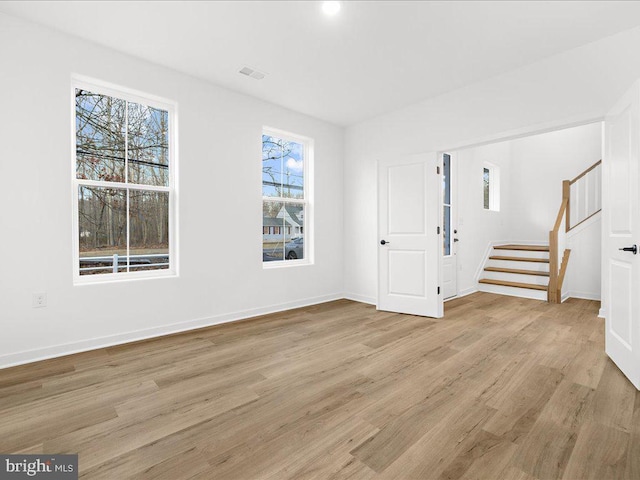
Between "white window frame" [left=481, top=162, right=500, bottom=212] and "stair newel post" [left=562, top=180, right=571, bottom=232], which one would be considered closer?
"stair newel post" [left=562, top=180, right=571, bottom=232]

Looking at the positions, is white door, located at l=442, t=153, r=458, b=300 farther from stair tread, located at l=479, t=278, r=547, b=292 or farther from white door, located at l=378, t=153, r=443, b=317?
white door, located at l=378, t=153, r=443, b=317

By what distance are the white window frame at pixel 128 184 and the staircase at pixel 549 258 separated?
5192mm

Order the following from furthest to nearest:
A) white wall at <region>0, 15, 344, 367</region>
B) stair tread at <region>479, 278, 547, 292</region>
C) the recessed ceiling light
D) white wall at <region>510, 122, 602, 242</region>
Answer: white wall at <region>510, 122, 602, 242</region> < stair tread at <region>479, 278, 547, 292</region> < white wall at <region>0, 15, 344, 367</region> < the recessed ceiling light

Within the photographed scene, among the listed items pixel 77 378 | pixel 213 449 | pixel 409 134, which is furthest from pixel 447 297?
pixel 77 378

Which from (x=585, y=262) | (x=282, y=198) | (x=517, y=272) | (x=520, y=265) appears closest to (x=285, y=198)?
(x=282, y=198)

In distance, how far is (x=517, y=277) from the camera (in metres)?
5.45

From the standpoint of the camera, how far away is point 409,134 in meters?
4.24

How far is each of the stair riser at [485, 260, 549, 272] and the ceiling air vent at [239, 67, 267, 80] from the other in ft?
17.2

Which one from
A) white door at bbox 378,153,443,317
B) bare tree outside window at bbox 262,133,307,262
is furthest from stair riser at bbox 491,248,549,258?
bare tree outside window at bbox 262,133,307,262

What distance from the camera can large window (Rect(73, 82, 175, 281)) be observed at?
2.91 metres

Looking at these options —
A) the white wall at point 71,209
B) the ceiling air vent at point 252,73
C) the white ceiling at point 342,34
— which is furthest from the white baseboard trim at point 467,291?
the ceiling air vent at point 252,73

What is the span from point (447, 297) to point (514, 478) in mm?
3930

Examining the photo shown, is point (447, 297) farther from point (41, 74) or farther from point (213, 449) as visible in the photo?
point (41, 74)

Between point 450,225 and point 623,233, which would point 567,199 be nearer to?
point 450,225
